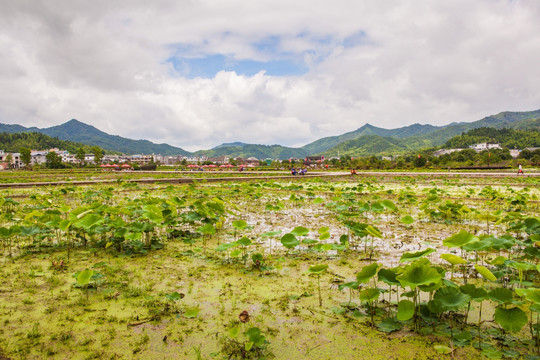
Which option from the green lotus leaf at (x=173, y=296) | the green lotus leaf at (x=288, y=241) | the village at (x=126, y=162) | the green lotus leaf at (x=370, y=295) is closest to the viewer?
the green lotus leaf at (x=370, y=295)

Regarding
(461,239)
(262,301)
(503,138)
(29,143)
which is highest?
(29,143)

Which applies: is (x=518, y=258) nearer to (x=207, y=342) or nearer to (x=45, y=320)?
(x=207, y=342)

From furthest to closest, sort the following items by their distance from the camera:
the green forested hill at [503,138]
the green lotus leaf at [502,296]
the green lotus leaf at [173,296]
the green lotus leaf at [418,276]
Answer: the green forested hill at [503,138]
the green lotus leaf at [173,296]
the green lotus leaf at [502,296]
the green lotus leaf at [418,276]

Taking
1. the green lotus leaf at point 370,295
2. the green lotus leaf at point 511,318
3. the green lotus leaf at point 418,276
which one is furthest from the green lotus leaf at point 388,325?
the green lotus leaf at point 511,318

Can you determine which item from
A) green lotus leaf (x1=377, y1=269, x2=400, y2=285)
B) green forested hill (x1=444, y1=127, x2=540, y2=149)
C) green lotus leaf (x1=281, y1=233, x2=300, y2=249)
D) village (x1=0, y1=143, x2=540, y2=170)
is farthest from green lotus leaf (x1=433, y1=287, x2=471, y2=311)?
green forested hill (x1=444, y1=127, x2=540, y2=149)

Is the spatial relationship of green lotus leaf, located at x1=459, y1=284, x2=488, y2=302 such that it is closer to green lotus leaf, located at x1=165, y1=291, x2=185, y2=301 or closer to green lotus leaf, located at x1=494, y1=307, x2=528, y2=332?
green lotus leaf, located at x1=494, y1=307, x2=528, y2=332

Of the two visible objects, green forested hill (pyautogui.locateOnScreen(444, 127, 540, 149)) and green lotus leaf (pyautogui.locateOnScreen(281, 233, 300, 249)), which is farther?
green forested hill (pyautogui.locateOnScreen(444, 127, 540, 149))

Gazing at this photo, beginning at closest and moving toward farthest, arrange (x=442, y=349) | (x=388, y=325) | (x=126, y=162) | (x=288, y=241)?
(x=442, y=349), (x=388, y=325), (x=288, y=241), (x=126, y=162)

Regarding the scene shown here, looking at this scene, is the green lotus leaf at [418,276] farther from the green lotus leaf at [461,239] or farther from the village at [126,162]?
the village at [126,162]

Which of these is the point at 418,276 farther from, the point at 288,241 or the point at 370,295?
the point at 288,241

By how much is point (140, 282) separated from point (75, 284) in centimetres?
73

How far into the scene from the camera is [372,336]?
8.15ft

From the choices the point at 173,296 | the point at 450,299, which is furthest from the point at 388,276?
the point at 173,296

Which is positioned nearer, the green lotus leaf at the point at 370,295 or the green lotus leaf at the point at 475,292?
the green lotus leaf at the point at 475,292
